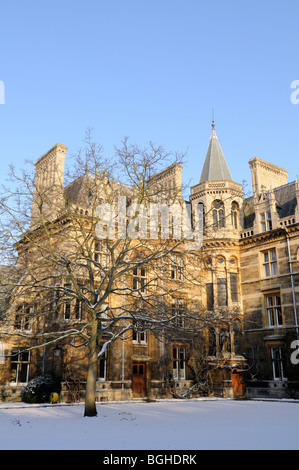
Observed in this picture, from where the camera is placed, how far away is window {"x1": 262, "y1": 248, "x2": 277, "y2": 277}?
89.5 feet

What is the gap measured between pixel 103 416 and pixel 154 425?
10.1ft

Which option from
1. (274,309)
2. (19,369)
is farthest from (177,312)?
(19,369)

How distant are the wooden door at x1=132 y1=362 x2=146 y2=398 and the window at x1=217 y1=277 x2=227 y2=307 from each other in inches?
264

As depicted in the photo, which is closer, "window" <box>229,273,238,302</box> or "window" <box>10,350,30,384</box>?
"window" <box>10,350,30,384</box>

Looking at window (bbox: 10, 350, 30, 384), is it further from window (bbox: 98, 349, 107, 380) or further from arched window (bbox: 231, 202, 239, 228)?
arched window (bbox: 231, 202, 239, 228)

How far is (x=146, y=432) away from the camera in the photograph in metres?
10.8

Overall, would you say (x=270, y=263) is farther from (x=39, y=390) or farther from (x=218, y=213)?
(x=39, y=390)

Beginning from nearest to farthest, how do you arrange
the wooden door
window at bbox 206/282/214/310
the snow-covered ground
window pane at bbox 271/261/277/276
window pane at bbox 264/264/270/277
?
the snow-covered ground < the wooden door < window pane at bbox 271/261/277/276 < window pane at bbox 264/264/270/277 < window at bbox 206/282/214/310

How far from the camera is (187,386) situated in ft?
86.3

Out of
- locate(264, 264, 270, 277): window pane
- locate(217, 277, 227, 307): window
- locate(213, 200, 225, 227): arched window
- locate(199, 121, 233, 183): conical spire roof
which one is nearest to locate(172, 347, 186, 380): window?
locate(217, 277, 227, 307): window

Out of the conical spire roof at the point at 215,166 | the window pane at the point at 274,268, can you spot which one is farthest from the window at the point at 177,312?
the conical spire roof at the point at 215,166

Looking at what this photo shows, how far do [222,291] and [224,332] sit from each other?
113 inches
